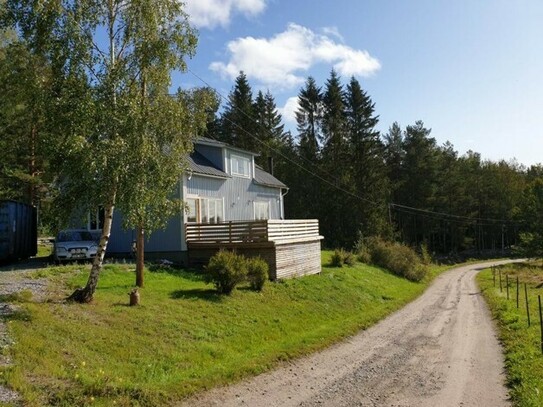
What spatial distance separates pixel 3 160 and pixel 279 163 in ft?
119

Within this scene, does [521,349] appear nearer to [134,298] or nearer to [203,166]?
[134,298]

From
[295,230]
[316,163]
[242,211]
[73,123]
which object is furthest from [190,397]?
[316,163]

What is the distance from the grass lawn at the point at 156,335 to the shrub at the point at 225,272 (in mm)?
418

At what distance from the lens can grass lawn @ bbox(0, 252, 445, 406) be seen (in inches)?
317

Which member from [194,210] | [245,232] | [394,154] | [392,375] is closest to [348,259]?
[194,210]

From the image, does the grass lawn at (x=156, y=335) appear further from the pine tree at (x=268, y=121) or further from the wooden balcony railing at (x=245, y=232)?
the pine tree at (x=268, y=121)

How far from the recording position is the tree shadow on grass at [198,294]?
1536cm

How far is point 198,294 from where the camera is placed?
52.4 ft

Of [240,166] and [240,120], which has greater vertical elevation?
[240,120]

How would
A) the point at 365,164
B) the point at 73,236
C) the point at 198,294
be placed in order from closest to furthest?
the point at 198,294 → the point at 73,236 → the point at 365,164

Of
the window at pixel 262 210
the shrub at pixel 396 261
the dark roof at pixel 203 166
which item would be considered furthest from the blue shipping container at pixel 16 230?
the shrub at pixel 396 261

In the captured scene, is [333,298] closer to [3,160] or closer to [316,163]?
[3,160]

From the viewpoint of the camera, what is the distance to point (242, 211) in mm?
28766

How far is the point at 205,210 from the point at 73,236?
21.6 feet
